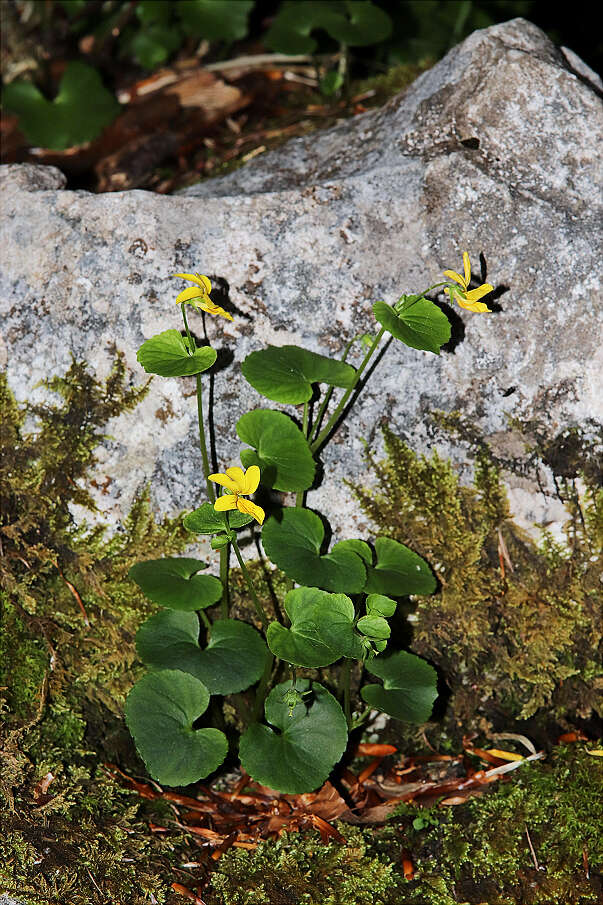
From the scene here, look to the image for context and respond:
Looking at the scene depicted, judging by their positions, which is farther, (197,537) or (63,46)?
(63,46)

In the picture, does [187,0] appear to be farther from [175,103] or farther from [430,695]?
[430,695]

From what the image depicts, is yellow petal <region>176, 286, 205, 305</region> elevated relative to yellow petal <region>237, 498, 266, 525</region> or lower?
elevated

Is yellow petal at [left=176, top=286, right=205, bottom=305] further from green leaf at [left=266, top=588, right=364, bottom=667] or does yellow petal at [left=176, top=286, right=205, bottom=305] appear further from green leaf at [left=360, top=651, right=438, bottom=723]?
green leaf at [left=360, top=651, right=438, bottom=723]

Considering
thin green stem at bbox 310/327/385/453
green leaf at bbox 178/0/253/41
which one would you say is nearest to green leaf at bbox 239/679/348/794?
thin green stem at bbox 310/327/385/453

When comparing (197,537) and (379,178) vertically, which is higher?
(379,178)

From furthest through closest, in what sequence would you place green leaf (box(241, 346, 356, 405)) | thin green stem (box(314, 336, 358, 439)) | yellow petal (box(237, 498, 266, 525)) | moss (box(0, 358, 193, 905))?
1. moss (box(0, 358, 193, 905))
2. thin green stem (box(314, 336, 358, 439))
3. green leaf (box(241, 346, 356, 405))
4. yellow petal (box(237, 498, 266, 525))

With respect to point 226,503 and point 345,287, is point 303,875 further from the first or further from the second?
point 345,287

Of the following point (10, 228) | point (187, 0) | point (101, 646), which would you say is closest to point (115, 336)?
point (10, 228)

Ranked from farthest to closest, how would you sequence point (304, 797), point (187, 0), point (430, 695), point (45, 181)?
point (187, 0)
point (45, 181)
point (304, 797)
point (430, 695)

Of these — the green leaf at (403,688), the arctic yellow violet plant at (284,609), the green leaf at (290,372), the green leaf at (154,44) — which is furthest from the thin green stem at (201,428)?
the green leaf at (154,44)
